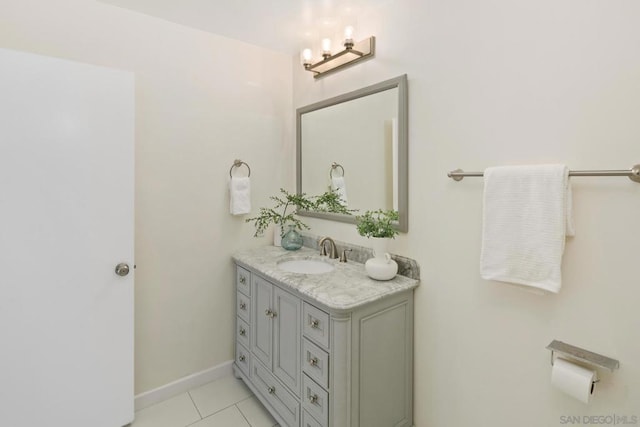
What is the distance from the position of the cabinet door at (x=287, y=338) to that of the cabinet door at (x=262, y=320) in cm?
→ 6

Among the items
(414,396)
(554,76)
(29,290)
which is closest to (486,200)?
(554,76)

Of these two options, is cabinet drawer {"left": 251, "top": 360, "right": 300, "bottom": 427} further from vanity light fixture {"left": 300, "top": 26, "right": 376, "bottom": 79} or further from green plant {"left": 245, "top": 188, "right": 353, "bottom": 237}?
vanity light fixture {"left": 300, "top": 26, "right": 376, "bottom": 79}

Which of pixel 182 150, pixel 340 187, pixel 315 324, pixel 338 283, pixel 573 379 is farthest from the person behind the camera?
pixel 340 187

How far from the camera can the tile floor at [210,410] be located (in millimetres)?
1804

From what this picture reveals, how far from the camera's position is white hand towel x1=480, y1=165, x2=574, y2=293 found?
1.08 m

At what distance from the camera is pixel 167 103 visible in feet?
6.32

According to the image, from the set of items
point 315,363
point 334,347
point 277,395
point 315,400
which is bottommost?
point 277,395

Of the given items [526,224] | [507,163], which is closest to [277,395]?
[526,224]

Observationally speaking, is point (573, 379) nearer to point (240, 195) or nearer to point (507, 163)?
point (507, 163)

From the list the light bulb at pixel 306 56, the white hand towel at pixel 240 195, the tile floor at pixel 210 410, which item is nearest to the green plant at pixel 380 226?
the white hand towel at pixel 240 195

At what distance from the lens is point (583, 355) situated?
3.55 feet

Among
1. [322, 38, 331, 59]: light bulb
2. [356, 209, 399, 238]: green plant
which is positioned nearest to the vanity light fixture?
[322, 38, 331, 59]: light bulb

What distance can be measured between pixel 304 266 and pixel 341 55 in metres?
1.31

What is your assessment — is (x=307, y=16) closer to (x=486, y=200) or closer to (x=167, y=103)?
(x=167, y=103)
